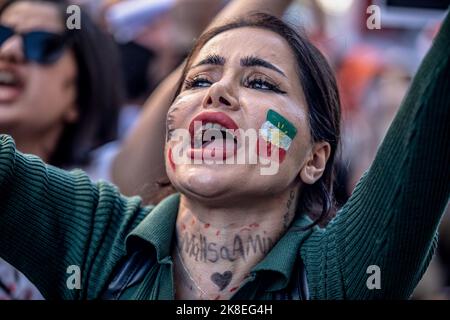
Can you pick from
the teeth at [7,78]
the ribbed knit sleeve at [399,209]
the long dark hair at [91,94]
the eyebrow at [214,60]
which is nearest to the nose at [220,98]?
the eyebrow at [214,60]

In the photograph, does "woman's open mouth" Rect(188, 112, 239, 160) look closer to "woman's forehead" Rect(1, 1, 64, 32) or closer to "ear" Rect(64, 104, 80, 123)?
"woman's forehead" Rect(1, 1, 64, 32)

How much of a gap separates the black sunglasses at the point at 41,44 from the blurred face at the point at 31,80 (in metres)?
0.02

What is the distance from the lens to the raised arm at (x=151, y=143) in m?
2.09

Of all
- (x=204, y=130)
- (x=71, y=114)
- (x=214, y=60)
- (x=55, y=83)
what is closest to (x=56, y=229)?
(x=204, y=130)

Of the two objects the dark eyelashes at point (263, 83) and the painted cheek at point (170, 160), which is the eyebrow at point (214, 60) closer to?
the dark eyelashes at point (263, 83)

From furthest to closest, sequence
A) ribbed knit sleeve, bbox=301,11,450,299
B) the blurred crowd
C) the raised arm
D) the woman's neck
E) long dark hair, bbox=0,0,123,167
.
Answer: long dark hair, bbox=0,0,123,167
the blurred crowd
the raised arm
the woman's neck
ribbed knit sleeve, bbox=301,11,450,299

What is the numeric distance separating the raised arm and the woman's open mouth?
1.33 ft

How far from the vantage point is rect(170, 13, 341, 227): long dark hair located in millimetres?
1743

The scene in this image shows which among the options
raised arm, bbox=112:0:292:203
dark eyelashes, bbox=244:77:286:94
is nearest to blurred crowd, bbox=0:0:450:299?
raised arm, bbox=112:0:292:203

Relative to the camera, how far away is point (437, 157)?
4.73 feet

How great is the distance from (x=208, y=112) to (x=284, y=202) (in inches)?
11.7

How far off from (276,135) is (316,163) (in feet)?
0.60

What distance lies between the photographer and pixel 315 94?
1754mm

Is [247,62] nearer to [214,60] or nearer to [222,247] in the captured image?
[214,60]
